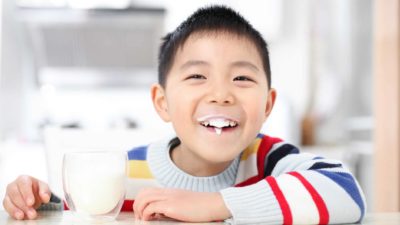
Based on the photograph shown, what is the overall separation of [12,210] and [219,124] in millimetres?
383

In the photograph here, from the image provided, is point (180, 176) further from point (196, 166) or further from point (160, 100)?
point (160, 100)

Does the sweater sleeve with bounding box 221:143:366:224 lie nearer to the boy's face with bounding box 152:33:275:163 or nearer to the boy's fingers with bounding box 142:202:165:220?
the boy's fingers with bounding box 142:202:165:220

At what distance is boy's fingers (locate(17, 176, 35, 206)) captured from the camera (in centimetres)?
82

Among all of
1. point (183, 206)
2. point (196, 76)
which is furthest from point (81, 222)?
point (196, 76)

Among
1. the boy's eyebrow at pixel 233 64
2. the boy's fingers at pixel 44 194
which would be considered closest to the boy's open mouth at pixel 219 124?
the boy's eyebrow at pixel 233 64

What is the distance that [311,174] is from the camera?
0.81 m

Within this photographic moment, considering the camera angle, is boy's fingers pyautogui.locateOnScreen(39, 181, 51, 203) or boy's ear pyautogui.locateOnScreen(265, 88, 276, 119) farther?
boy's ear pyautogui.locateOnScreen(265, 88, 276, 119)

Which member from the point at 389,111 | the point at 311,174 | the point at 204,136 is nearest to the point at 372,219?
the point at 311,174

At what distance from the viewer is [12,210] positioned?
0.81 meters

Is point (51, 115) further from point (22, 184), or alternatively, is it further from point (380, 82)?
point (22, 184)

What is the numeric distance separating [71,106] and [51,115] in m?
0.15

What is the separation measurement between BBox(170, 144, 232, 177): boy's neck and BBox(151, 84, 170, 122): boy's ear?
3.8 inches

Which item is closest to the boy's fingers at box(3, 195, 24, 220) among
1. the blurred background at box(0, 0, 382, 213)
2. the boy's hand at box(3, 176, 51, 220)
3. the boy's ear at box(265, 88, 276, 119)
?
the boy's hand at box(3, 176, 51, 220)

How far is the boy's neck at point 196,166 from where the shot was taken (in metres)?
1.19
